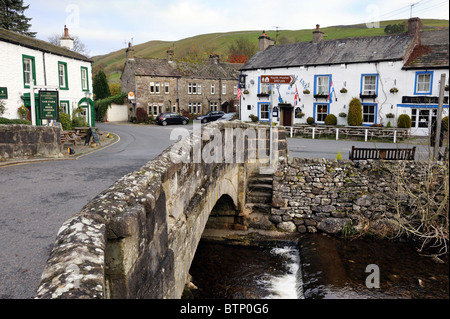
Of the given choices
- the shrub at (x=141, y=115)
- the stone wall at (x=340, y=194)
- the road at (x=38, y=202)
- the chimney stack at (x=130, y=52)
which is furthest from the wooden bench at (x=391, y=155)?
the chimney stack at (x=130, y=52)

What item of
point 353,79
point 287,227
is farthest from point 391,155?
point 353,79

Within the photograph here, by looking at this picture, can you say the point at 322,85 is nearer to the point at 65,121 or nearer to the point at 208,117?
the point at 208,117

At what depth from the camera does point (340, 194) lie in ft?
51.5

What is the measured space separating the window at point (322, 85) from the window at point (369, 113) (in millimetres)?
3160

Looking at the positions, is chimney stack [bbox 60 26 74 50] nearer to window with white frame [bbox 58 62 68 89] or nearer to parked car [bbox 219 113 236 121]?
window with white frame [bbox 58 62 68 89]

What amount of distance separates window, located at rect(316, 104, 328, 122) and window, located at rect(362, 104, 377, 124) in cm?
295

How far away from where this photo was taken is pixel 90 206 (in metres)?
3.26

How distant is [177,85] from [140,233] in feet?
138

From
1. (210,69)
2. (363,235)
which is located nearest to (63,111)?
(363,235)

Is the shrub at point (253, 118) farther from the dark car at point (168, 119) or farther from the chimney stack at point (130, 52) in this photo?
the chimney stack at point (130, 52)

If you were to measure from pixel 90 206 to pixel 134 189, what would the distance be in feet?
1.72

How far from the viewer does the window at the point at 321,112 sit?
2941cm

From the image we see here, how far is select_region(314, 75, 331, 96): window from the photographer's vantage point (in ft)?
95.6
